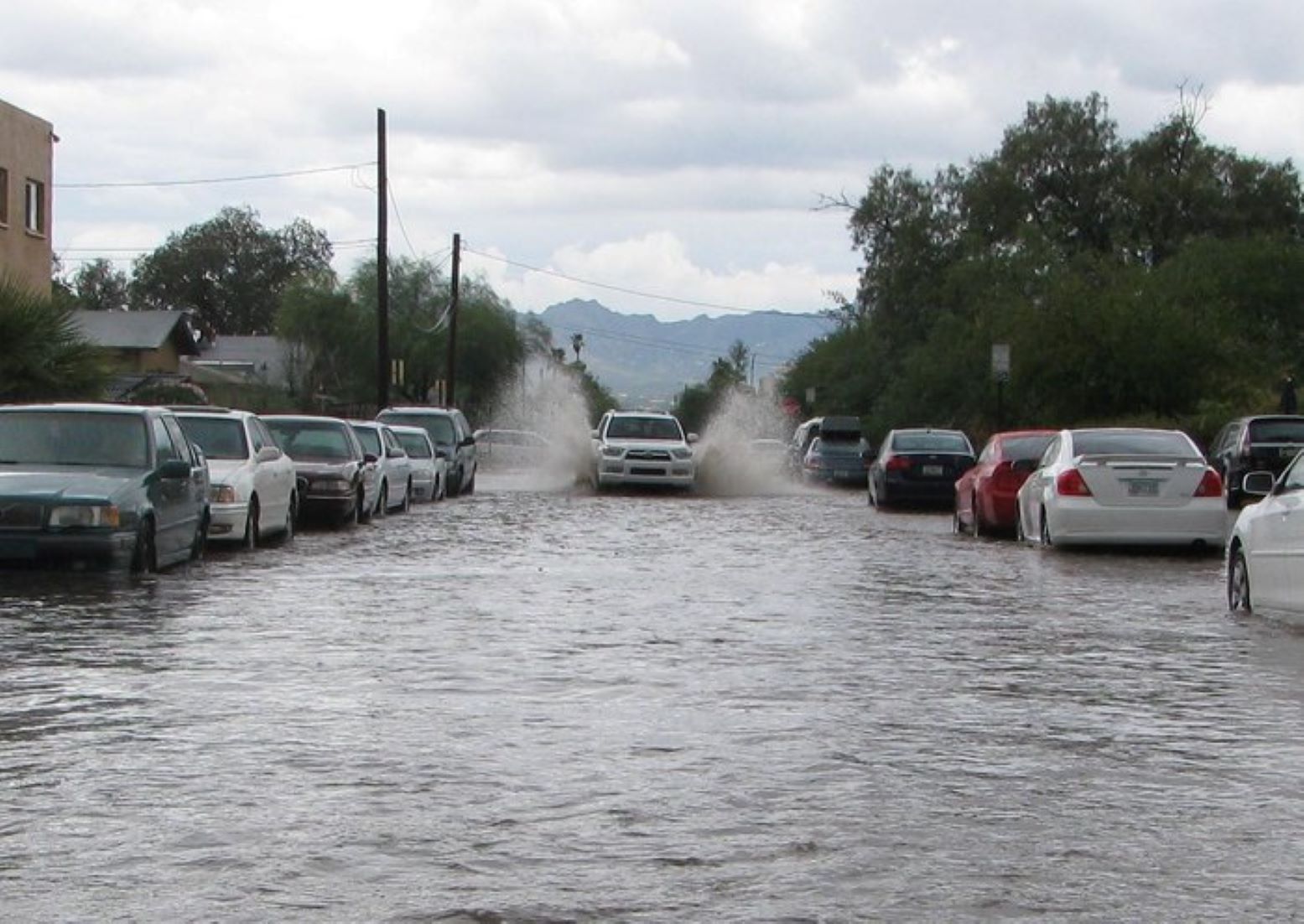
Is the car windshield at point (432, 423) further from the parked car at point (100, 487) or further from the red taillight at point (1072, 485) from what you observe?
the parked car at point (100, 487)

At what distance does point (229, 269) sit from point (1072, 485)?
119 metres

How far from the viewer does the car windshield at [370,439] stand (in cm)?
3253

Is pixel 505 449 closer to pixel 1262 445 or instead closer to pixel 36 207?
pixel 36 207

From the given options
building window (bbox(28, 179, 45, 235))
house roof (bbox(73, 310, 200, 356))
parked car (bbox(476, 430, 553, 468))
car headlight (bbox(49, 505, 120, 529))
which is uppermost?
building window (bbox(28, 179, 45, 235))

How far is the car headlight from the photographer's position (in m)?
17.1

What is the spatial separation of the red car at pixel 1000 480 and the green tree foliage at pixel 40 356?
11.6 m

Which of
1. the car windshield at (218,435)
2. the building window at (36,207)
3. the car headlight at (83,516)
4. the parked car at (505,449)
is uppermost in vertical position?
the building window at (36,207)

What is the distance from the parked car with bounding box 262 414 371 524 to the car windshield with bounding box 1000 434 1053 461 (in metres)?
8.53

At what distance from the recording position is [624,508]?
34.9 m

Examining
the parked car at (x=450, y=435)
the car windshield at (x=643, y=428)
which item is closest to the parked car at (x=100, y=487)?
the parked car at (x=450, y=435)

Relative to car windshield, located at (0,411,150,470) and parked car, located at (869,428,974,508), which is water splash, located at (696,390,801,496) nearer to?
parked car, located at (869,428,974,508)

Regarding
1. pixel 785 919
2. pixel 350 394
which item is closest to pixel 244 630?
pixel 785 919

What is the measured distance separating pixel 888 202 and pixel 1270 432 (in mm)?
40302

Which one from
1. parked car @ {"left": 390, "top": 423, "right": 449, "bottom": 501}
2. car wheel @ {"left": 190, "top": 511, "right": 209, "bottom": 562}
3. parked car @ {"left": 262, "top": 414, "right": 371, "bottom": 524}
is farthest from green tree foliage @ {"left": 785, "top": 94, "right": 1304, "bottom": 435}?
car wheel @ {"left": 190, "top": 511, "right": 209, "bottom": 562}
